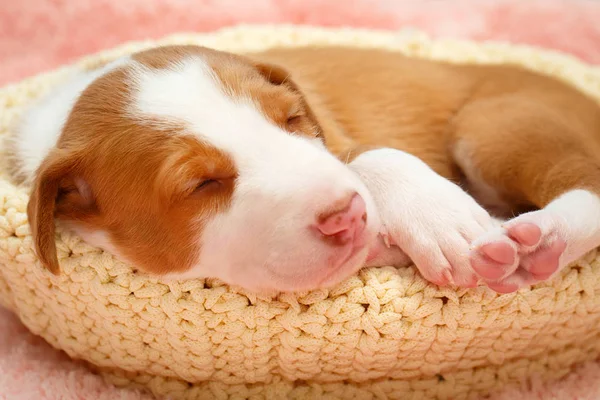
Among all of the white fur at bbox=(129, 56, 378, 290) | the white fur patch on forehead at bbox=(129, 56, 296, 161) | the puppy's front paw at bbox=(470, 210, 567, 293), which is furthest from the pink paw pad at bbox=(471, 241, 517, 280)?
the white fur patch on forehead at bbox=(129, 56, 296, 161)

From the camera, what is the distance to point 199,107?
1.89 metres

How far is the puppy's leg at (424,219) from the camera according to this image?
6.35 feet

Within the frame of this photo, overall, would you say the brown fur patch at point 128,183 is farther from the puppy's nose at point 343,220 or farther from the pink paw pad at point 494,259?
the pink paw pad at point 494,259

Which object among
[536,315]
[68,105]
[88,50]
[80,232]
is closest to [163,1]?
[88,50]

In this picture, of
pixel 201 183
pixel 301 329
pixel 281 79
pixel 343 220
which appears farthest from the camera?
pixel 281 79

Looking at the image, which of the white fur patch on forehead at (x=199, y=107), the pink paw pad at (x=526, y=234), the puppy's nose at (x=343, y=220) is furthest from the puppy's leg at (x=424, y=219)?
the white fur patch on forehead at (x=199, y=107)

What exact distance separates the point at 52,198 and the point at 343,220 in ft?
2.78

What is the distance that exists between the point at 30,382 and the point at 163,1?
237 centimetres

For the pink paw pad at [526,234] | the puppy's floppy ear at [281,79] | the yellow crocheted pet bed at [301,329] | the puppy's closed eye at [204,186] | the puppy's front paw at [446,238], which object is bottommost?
the yellow crocheted pet bed at [301,329]

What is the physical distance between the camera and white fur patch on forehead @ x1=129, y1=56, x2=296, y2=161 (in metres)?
1.85

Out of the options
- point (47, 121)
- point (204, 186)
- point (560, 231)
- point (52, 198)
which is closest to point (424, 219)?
point (560, 231)

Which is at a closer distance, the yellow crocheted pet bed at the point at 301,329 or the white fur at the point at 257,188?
the white fur at the point at 257,188

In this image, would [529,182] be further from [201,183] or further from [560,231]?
[201,183]

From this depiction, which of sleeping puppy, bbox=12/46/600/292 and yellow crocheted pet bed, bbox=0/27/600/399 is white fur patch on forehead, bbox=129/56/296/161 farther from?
yellow crocheted pet bed, bbox=0/27/600/399
